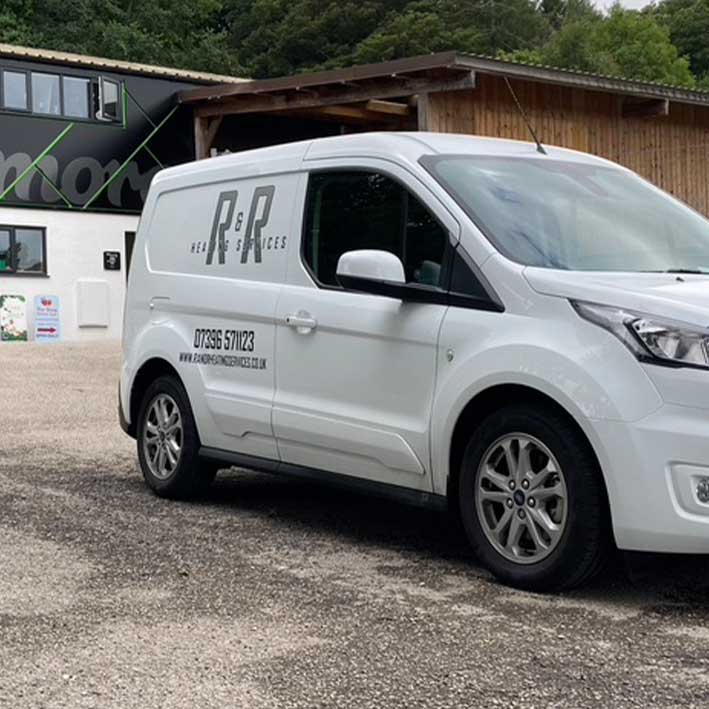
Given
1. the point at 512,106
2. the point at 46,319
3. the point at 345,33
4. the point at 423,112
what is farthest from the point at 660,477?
the point at 345,33

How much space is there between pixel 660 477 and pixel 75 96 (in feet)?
74.7

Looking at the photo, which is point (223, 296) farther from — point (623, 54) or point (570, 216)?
point (623, 54)

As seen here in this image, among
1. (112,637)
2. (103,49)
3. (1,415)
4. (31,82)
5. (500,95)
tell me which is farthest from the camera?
(103,49)

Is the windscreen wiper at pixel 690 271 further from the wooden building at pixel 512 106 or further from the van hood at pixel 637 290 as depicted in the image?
the wooden building at pixel 512 106

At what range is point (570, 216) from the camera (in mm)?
5617

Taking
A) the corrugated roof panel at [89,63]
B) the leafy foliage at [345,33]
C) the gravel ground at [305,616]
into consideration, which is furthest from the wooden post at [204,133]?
the leafy foliage at [345,33]

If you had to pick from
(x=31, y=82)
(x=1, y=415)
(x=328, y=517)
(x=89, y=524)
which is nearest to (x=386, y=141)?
(x=328, y=517)

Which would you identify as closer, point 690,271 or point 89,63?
point 690,271

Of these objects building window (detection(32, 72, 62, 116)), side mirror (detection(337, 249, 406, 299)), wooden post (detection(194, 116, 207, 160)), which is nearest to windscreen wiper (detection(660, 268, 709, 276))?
side mirror (detection(337, 249, 406, 299))

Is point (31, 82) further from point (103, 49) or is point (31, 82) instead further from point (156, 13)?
point (156, 13)

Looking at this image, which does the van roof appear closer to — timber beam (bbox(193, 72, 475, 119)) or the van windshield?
the van windshield

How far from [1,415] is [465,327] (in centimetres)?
777

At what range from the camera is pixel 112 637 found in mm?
4359

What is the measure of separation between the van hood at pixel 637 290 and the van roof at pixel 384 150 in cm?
107
